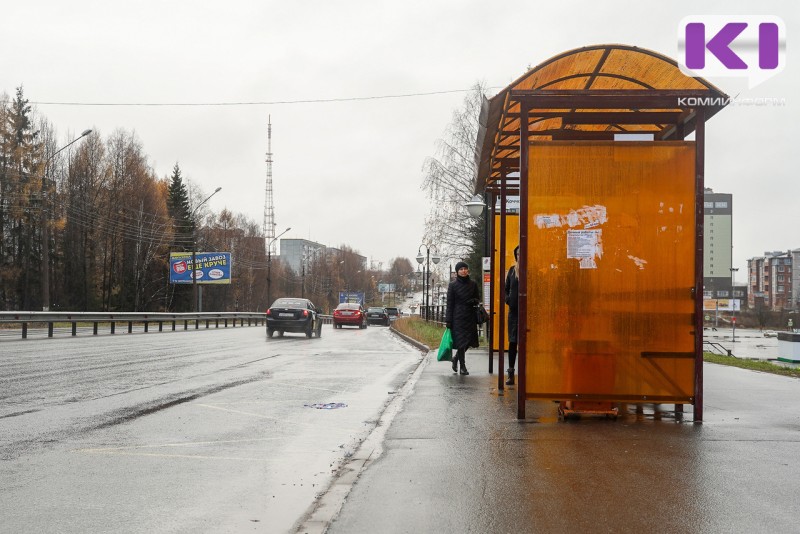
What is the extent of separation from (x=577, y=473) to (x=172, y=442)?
371cm

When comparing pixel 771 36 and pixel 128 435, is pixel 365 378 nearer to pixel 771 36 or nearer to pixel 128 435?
pixel 128 435

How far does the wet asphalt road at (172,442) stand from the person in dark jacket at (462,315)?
1.28 m

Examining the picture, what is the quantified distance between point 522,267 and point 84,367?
9.82 meters

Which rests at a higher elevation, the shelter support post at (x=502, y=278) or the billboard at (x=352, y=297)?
the shelter support post at (x=502, y=278)

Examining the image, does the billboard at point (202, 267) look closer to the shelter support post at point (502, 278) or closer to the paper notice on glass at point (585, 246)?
the shelter support post at point (502, 278)

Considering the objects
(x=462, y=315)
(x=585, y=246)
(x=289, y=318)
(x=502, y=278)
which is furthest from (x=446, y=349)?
(x=289, y=318)

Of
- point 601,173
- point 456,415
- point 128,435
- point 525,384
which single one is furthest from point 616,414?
point 128,435

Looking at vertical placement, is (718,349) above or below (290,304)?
below

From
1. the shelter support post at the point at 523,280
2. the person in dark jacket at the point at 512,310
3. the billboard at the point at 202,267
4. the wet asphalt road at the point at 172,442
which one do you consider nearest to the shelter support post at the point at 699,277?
the shelter support post at the point at 523,280

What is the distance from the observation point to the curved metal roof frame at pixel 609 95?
7852 millimetres

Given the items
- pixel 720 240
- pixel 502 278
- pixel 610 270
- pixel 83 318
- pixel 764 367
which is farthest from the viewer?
pixel 720 240

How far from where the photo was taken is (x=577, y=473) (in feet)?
17.5

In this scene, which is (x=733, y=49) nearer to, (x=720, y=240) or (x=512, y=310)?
(x=512, y=310)

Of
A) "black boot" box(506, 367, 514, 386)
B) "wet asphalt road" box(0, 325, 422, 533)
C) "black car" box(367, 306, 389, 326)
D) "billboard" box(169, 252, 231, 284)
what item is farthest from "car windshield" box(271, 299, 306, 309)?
"black car" box(367, 306, 389, 326)
